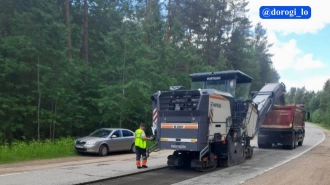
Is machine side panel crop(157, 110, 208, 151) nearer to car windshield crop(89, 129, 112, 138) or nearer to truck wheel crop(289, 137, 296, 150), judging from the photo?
car windshield crop(89, 129, 112, 138)

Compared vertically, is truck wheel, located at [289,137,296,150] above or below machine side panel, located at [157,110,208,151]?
below

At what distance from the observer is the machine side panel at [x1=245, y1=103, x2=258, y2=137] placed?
54.0ft

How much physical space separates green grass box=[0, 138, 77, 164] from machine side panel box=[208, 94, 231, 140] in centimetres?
884

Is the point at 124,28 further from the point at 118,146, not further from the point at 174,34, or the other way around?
the point at 174,34

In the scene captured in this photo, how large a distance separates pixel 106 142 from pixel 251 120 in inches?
295

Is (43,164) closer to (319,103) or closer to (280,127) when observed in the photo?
(280,127)

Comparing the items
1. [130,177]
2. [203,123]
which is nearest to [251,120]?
[203,123]

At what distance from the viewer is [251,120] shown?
1702 centimetres

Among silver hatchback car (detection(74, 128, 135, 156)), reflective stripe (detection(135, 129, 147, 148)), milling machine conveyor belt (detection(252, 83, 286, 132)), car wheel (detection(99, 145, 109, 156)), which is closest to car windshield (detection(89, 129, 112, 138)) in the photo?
silver hatchback car (detection(74, 128, 135, 156))

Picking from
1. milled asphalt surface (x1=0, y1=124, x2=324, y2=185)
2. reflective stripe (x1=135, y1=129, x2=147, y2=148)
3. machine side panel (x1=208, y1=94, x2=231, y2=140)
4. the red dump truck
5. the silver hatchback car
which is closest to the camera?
milled asphalt surface (x1=0, y1=124, x2=324, y2=185)

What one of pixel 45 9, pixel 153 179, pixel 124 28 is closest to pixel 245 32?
pixel 124 28

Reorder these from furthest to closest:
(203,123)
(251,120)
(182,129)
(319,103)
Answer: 1. (319,103)
2. (251,120)
3. (182,129)
4. (203,123)

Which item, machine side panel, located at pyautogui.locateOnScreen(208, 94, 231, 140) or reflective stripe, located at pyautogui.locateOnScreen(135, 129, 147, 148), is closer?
machine side panel, located at pyautogui.locateOnScreen(208, 94, 231, 140)

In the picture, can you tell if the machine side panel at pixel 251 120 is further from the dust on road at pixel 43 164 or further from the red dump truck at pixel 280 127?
the dust on road at pixel 43 164
